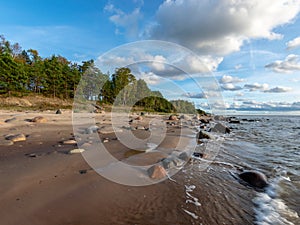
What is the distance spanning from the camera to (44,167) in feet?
11.6

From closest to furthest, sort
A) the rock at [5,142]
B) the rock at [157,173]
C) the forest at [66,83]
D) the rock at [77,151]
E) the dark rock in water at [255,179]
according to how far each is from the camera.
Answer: the rock at [157,173]
the dark rock in water at [255,179]
the rock at [77,151]
the rock at [5,142]
the forest at [66,83]

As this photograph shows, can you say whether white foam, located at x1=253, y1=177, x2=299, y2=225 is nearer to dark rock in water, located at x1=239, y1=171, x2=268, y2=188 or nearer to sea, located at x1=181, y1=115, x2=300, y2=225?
sea, located at x1=181, y1=115, x2=300, y2=225

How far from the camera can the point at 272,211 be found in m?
2.83

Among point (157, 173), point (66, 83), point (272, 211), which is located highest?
point (66, 83)

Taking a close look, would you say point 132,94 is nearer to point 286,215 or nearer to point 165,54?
point 165,54

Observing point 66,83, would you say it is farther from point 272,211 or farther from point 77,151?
point 272,211

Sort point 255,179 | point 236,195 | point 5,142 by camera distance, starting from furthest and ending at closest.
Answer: point 5,142 → point 255,179 → point 236,195

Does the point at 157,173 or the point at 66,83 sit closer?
the point at 157,173

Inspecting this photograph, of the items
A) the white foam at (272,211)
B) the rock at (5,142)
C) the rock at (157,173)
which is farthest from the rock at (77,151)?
the white foam at (272,211)

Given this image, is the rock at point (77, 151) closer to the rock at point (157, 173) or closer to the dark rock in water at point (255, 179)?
the rock at point (157, 173)

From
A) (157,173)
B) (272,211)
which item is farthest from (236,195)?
(157,173)

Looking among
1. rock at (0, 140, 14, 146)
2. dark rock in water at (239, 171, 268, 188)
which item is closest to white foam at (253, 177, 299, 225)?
dark rock in water at (239, 171, 268, 188)

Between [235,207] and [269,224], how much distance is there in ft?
1.58

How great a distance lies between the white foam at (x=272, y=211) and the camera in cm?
260
